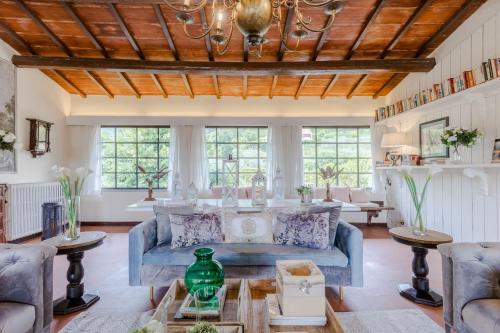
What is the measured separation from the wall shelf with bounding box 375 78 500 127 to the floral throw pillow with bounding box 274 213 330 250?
95.5 inches

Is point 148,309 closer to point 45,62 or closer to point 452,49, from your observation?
point 45,62

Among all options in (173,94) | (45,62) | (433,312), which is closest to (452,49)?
(433,312)

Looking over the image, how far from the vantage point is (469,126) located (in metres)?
3.63

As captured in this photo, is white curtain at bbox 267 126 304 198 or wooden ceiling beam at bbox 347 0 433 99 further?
white curtain at bbox 267 126 304 198

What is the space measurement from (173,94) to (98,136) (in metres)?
1.80

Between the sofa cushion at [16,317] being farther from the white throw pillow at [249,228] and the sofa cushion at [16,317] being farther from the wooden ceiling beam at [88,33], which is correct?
the wooden ceiling beam at [88,33]

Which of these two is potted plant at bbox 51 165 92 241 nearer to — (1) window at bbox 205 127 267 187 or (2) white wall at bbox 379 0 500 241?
(1) window at bbox 205 127 267 187

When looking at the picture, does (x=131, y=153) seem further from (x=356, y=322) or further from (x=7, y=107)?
(x=356, y=322)

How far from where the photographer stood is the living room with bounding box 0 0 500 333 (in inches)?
66.7

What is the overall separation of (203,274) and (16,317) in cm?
102

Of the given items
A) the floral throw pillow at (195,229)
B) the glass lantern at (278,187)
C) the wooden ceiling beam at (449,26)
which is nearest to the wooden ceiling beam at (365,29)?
the wooden ceiling beam at (449,26)

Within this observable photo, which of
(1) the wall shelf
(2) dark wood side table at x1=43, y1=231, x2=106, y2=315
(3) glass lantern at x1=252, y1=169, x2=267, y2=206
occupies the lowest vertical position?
(2) dark wood side table at x1=43, y1=231, x2=106, y2=315

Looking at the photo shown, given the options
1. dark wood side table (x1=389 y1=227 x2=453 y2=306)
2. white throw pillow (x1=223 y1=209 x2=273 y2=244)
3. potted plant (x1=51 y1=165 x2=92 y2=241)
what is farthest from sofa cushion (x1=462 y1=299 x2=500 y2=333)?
potted plant (x1=51 y1=165 x2=92 y2=241)

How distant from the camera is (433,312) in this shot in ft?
7.68
